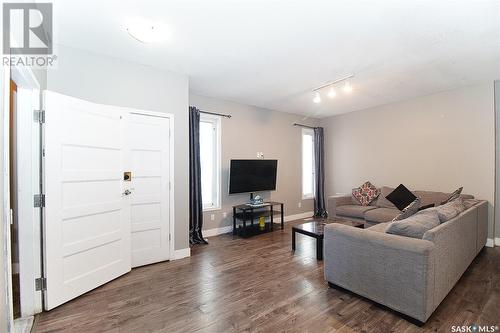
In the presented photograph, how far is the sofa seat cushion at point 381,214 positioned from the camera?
14.1 ft

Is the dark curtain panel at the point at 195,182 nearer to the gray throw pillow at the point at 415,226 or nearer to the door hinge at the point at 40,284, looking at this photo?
the door hinge at the point at 40,284

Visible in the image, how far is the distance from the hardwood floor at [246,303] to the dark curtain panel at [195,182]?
93 centimetres

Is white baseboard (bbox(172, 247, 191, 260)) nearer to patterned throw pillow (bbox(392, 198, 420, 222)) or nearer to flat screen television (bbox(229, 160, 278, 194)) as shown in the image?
flat screen television (bbox(229, 160, 278, 194))

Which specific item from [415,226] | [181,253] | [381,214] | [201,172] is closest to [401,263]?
[415,226]

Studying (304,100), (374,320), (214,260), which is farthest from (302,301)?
(304,100)

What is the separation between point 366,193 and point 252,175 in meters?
2.50

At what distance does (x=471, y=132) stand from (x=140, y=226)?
18.0 ft

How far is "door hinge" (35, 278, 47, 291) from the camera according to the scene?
2266 millimetres

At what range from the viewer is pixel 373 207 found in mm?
4969

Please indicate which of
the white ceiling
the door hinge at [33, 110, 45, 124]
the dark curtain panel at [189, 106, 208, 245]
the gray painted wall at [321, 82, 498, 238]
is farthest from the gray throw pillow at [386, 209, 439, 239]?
the door hinge at [33, 110, 45, 124]

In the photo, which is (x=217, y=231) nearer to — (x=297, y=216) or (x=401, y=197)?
(x=297, y=216)

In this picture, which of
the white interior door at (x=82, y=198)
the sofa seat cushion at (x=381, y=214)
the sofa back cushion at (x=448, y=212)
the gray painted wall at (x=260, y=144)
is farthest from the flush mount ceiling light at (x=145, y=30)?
the sofa seat cushion at (x=381, y=214)

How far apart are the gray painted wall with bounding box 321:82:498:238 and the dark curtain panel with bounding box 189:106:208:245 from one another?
3.75 meters

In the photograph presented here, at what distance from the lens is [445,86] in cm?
414
